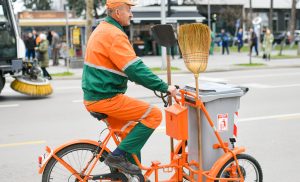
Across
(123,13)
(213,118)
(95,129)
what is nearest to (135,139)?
(213,118)

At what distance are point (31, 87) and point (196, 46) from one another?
8.37 meters

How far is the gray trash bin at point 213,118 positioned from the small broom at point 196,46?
0.12 metres

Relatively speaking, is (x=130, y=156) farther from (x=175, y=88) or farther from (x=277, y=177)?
(x=277, y=177)

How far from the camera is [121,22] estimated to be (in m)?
3.98

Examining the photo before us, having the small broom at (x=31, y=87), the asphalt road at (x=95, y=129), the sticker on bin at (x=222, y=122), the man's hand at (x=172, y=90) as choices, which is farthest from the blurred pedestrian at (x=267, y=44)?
the man's hand at (x=172, y=90)

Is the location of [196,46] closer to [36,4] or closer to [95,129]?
[95,129]

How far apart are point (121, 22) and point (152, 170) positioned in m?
1.35

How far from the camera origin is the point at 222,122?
168 inches

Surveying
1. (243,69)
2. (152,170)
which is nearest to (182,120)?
(152,170)

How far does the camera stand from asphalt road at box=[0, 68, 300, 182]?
5840mm

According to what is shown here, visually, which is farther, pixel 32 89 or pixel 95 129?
pixel 32 89

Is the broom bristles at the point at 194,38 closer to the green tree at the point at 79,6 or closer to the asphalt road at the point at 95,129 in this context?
the asphalt road at the point at 95,129

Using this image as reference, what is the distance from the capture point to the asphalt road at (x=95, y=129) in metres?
5.84

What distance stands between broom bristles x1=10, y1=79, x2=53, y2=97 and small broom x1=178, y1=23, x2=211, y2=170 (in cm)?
820
